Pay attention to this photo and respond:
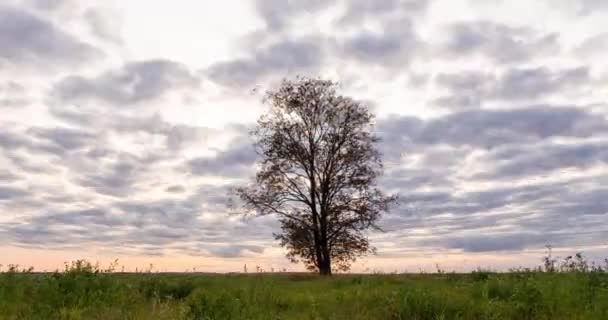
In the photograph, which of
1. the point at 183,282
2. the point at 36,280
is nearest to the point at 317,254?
the point at 183,282

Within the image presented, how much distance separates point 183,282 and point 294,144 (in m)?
17.1

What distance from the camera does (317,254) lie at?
3412cm

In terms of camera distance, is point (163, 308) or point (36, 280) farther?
point (36, 280)

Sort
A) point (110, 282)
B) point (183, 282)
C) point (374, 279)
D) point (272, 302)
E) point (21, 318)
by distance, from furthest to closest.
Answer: point (374, 279) < point (183, 282) < point (110, 282) < point (272, 302) < point (21, 318)

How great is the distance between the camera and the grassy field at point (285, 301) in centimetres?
1237

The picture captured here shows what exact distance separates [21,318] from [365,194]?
24126 mm

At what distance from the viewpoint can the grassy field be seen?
12367 millimetres

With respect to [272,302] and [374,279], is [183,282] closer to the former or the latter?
[272,302]

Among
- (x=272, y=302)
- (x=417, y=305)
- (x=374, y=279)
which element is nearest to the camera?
(x=417, y=305)

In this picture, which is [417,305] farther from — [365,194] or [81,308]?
[365,194]

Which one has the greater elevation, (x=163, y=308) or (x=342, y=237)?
(x=342, y=237)

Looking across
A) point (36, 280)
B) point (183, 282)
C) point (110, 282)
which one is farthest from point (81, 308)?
point (183, 282)

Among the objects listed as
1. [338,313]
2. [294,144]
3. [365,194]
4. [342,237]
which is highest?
[294,144]

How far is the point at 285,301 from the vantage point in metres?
14.6
